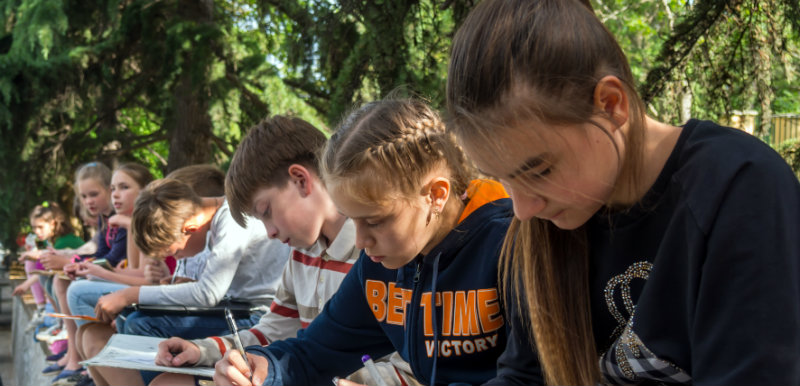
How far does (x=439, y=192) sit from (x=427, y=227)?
9 centimetres

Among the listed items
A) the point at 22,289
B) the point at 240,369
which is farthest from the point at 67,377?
the point at 22,289

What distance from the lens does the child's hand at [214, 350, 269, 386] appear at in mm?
1996

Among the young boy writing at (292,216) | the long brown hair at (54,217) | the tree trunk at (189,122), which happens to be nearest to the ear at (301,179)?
the young boy writing at (292,216)

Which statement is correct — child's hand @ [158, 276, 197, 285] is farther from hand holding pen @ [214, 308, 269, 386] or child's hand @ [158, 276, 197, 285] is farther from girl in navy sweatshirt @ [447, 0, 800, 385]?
girl in navy sweatshirt @ [447, 0, 800, 385]

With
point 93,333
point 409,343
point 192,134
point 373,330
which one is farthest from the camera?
point 192,134

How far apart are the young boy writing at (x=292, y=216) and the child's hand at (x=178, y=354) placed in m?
0.15

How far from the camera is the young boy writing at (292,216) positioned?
2580 millimetres

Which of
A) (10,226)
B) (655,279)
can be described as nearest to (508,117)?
(655,279)

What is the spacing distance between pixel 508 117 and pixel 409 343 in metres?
0.86

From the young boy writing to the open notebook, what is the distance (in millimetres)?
148

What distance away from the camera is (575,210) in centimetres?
128

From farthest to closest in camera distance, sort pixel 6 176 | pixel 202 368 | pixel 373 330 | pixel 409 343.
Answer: pixel 6 176 < pixel 202 368 < pixel 373 330 < pixel 409 343

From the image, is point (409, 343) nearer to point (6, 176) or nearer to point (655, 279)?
point (655, 279)

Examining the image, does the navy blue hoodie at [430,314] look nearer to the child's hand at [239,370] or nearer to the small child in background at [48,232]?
the child's hand at [239,370]
